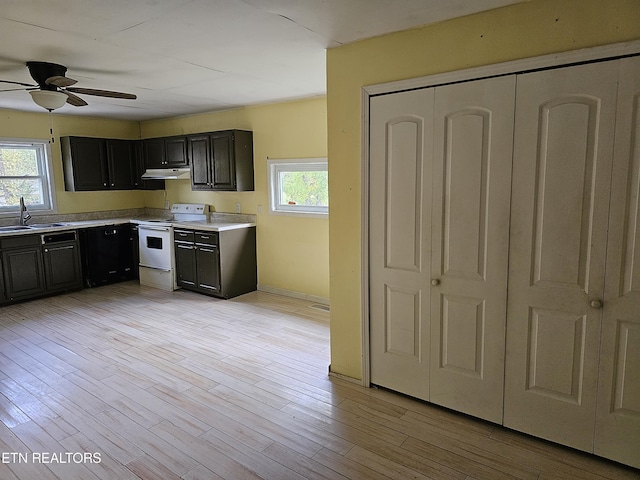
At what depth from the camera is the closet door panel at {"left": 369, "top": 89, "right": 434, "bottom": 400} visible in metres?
2.60

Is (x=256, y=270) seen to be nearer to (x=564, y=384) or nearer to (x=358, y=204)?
(x=358, y=204)

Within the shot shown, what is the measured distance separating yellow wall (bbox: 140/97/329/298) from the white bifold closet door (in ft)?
7.00

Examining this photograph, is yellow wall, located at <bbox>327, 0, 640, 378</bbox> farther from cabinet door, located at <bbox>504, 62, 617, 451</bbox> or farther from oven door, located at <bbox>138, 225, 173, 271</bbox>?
oven door, located at <bbox>138, 225, 173, 271</bbox>

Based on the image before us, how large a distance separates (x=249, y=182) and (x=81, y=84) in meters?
2.11

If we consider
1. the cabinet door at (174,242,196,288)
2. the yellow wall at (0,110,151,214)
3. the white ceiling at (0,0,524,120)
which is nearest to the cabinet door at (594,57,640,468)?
the white ceiling at (0,0,524,120)

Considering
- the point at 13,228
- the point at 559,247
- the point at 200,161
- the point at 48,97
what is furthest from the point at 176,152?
the point at 559,247

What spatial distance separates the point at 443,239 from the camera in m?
2.55

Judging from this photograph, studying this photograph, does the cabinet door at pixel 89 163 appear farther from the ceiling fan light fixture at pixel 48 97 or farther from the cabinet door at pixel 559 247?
the cabinet door at pixel 559 247

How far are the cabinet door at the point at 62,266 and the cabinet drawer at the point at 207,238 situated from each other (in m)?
1.78

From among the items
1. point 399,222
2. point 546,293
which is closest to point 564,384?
point 546,293

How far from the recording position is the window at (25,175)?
217 inches

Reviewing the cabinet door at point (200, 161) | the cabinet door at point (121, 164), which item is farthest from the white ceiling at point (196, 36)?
the cabinet door at point (121, 164)

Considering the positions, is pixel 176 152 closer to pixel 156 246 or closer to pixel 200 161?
pixel 200 161

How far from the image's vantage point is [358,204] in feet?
9.46
